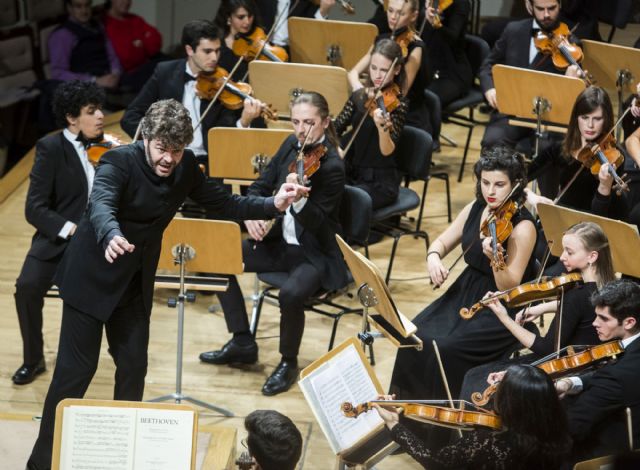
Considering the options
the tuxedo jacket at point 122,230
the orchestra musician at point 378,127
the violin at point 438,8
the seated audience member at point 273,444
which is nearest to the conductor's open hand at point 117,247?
the tuxedo jacket at point 122,230

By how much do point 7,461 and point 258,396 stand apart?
1.09m

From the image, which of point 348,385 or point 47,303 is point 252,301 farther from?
point 348,385

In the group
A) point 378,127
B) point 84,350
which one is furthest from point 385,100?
point 84,350

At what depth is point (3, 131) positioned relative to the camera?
6914mm

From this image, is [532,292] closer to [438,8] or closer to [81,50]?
[438,8]

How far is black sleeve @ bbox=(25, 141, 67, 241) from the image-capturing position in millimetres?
4238

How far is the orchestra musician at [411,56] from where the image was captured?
554 cm

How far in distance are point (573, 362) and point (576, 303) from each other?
0.88 ft

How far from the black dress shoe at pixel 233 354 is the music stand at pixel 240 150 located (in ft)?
2.40

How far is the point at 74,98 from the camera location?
4.22 meters

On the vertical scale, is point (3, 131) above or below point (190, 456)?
below

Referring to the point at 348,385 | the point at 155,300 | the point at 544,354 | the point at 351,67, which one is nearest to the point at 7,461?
the point at 348,385

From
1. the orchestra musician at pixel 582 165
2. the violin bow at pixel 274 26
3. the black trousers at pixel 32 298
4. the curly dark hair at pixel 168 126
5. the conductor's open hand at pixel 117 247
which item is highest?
the curly dark hair at pixel 168 126

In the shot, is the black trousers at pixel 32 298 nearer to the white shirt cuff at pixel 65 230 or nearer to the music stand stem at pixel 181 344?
the white shirt cuff at pixel 65 230
